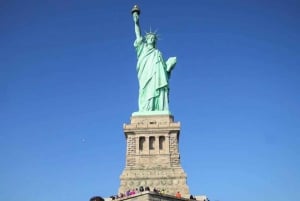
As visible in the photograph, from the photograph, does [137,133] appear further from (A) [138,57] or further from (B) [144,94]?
(A) [138,57]

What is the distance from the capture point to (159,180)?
3175 cm

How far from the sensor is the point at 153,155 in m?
33.7

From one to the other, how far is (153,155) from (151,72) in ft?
27.1

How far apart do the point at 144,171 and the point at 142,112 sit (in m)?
5.66

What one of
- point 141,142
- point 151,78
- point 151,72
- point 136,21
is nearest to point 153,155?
point 141,142

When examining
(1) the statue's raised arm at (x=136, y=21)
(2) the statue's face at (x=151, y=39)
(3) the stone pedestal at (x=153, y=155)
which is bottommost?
(3) the stone pedestal at (x=153, y=155)

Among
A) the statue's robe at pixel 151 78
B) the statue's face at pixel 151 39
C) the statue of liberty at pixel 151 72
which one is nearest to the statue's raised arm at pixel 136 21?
the statue of liberty at pixel 151 72

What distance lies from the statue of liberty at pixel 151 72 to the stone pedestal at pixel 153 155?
1.96 meters

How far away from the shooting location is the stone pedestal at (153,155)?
3162 centimetres

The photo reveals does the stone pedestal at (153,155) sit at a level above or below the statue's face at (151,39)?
below

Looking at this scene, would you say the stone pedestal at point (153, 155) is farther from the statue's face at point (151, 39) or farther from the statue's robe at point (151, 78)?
the statue's face at point (151, 39)

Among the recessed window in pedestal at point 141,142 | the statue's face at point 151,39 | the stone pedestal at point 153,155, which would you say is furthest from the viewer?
the statue's face at point 151,39

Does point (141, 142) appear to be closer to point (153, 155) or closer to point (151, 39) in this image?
point (153, 155)

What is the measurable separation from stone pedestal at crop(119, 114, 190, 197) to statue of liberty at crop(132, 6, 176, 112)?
196 centimetres
